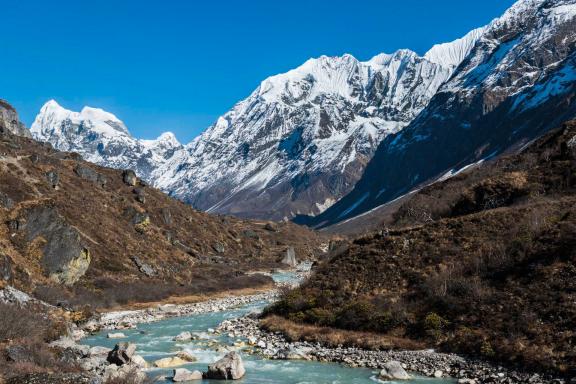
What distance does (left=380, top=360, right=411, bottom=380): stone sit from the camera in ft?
101

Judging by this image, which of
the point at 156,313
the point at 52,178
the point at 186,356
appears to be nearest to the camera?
the point at 186,356

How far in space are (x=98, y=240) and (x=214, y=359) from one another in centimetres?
5303

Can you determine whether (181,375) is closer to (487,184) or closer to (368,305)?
(368,305)

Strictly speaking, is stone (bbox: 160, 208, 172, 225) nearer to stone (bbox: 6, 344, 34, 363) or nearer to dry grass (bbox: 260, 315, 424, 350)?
dry grass (bbox: 260, 315, 424, 350)

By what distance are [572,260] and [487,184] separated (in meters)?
24.0

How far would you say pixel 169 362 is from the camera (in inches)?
1420

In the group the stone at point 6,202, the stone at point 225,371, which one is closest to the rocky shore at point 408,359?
the stone at point 225,371

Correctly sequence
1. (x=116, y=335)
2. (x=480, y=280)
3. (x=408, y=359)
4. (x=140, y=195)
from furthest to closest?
(x=140, y=195)
(x=116, y=335)
(x=480, y=280)
(x=408, y=359)

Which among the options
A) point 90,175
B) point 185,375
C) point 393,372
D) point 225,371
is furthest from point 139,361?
point 90,175

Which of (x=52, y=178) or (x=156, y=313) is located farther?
(x=52, y=178)

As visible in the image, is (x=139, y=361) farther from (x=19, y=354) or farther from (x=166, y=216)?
(x=166, y=216)

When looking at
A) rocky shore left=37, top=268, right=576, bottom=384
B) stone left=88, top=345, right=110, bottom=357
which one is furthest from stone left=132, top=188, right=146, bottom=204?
stone left=88, top=345, right=110, bottom=357

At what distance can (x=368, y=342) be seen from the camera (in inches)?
1532

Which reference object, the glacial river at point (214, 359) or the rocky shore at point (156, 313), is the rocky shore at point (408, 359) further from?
the rocky shore at point (156, 313)
